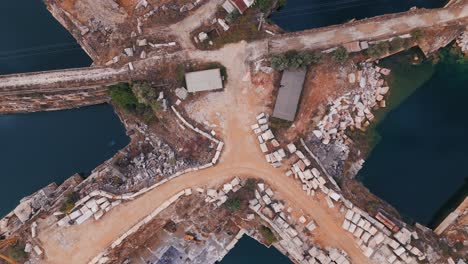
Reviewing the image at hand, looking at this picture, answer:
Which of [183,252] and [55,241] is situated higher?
[55,241]

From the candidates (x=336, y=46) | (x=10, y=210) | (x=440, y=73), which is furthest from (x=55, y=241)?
(x=440, y=73)

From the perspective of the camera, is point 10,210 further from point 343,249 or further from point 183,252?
point 343,249

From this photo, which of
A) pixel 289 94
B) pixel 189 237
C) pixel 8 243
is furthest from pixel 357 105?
pixel 8 243

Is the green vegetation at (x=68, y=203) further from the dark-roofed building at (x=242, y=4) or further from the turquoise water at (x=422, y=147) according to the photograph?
the turquoise water at (x=422, y=147)

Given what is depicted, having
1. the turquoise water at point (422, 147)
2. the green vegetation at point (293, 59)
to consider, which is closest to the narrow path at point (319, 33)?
the green vegetation at point (293, 59)

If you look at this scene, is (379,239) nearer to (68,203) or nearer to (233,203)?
(233,203)
